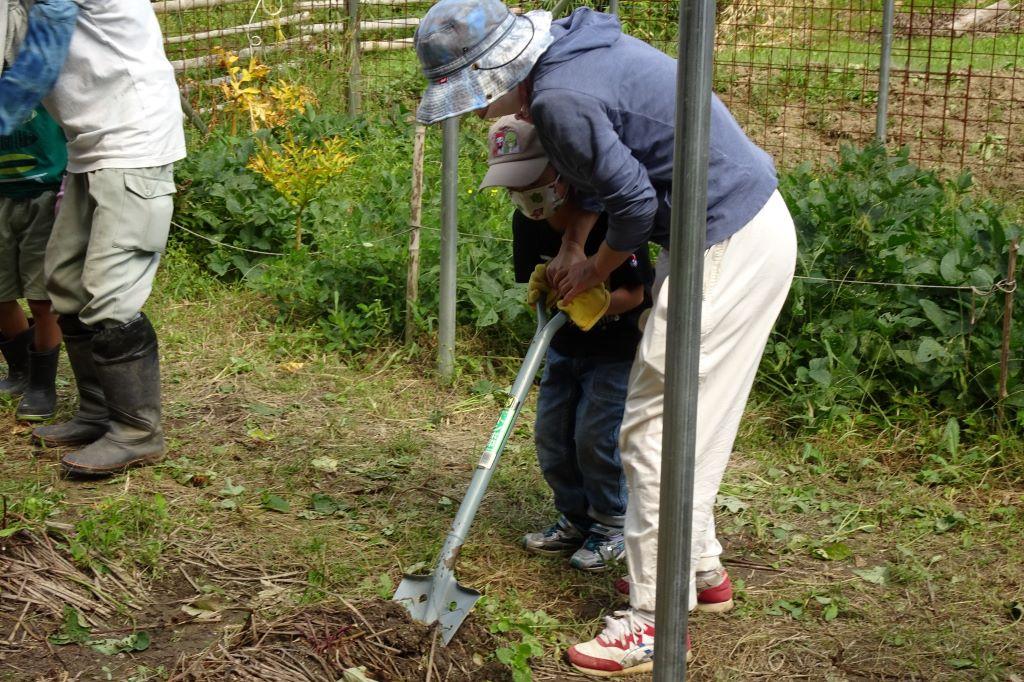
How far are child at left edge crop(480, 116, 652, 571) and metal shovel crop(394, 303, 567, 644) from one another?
0.21m

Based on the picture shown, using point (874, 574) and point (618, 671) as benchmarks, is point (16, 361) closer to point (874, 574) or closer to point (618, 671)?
point (618, 671)

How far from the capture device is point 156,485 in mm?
3791

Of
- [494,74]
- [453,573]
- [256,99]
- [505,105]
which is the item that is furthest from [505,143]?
[256,99]

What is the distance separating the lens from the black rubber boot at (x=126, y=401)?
147 inches

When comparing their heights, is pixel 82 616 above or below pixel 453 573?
below

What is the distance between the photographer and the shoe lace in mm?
2836

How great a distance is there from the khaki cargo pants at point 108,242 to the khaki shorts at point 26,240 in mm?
335

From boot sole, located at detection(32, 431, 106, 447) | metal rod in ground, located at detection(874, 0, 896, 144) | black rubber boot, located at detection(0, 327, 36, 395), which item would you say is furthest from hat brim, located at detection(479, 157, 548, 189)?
metal rod in ground, located at detection(874, 0, 896, 144)

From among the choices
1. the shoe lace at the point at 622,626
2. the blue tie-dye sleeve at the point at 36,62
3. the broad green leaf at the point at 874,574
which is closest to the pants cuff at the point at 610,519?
the shoe lace at the point at 622,626

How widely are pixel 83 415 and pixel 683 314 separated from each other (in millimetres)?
3076

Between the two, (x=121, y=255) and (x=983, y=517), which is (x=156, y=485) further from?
(x=983, y=517)

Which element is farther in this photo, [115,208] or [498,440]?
[115,208]

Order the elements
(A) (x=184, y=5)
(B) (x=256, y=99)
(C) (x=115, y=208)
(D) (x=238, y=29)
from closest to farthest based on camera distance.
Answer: (C) (x=115, y=208) → (B) (x=256, y=99) → (D) (x=238, y=29) → (A) (x=184, y=5)

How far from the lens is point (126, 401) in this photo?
381 cm
